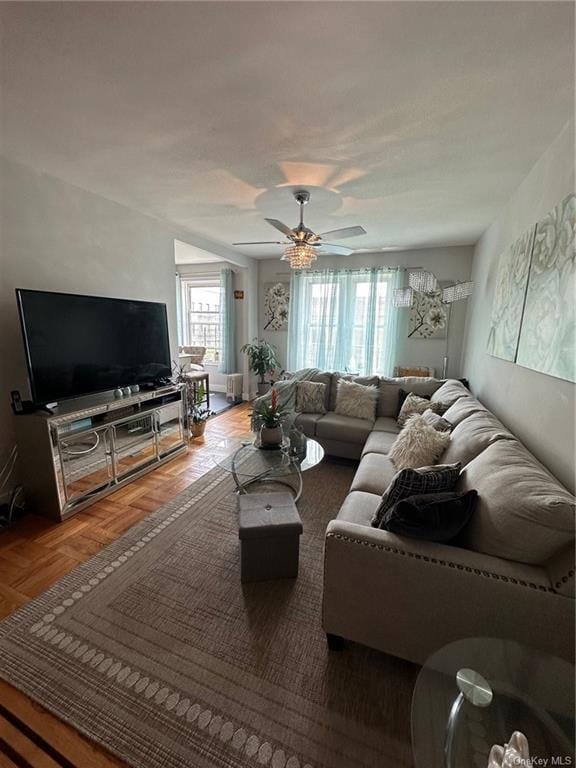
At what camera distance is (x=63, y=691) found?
50.3 inches

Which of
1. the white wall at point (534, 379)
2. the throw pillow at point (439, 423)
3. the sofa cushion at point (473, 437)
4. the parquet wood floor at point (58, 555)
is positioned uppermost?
the white wall at point (534, 379)

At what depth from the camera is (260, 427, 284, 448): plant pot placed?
8.52 feet

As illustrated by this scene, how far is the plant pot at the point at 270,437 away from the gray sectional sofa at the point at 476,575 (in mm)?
1259

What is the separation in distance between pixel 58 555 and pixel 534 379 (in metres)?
3.15

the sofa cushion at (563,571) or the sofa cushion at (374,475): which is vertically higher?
the sofa cushion at (563,571)

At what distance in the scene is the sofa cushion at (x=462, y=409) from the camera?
2.43 metres

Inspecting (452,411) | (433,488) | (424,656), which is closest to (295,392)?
(452,411)

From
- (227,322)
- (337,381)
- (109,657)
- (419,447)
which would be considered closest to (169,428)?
(337,381)

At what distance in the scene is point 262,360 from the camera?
5508 millimetres

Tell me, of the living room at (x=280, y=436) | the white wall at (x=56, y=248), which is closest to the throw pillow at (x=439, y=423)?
the living room at (x=280, y=436)

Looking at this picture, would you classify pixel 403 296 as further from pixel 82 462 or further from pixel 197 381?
pixel 82 462

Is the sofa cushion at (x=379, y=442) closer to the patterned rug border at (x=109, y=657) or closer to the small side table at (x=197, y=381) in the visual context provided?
the patterned rug border at (x=109, y=657)

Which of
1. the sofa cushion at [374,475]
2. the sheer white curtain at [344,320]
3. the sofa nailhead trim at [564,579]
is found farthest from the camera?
the sheer white curtain at [344,320]

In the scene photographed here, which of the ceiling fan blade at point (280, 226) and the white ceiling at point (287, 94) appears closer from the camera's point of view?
A: the white ceiling at point (287, 94)
